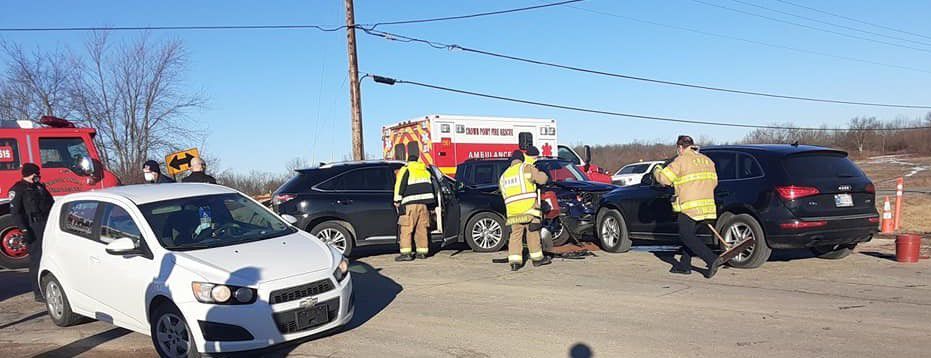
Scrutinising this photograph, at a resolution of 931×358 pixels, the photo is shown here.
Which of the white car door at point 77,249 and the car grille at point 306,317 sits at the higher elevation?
the white car door at point 77,249

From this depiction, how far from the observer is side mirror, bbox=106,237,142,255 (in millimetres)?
5343

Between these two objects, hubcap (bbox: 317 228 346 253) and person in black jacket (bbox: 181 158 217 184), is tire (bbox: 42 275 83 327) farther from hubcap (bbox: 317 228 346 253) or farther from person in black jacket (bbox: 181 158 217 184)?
hubcap (bbox: 317 228 346 253)

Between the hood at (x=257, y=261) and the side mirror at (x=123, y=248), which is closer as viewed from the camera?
the hood at (x=257, y=261)

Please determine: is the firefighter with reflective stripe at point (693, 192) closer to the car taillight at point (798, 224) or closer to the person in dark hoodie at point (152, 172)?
the car taillight at point (798, 224)

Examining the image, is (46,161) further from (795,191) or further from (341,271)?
(795,191)

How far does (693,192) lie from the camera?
7.89 meters

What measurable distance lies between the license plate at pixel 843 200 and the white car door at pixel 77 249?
26.9 feet

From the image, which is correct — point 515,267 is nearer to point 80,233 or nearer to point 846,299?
point 846,299

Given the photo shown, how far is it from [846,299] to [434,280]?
4672mm

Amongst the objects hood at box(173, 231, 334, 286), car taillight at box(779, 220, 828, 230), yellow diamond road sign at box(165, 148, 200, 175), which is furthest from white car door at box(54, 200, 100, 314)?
car taillight at box(779, 220, 828, 230)

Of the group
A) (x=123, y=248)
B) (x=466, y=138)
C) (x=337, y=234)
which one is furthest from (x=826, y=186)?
(x=466, y=138)

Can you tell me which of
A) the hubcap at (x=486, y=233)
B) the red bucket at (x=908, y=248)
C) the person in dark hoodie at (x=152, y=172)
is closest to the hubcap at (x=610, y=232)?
the hubcap at (x=486, y=233)

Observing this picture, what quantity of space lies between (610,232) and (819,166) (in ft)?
10.8

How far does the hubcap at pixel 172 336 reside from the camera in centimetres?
507
